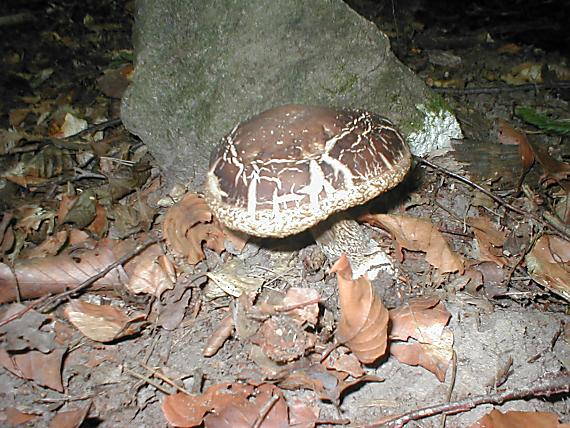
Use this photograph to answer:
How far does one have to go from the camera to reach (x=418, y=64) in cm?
563

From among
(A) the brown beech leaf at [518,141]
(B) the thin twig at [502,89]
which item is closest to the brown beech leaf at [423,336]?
(A) the brown beech leaf at [518,141]

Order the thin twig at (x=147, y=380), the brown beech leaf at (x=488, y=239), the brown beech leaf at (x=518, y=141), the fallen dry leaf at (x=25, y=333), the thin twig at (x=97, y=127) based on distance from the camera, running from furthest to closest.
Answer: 1. the thin twig at (x=97, y=127)
2. the brown beech leaf at (x=518, y=141)
3. the brown beech leaf at (x=488, y=239)
4. the fallen dry leaf at (x=25, y=333)
5. the thin twig at (x=147, y=380)

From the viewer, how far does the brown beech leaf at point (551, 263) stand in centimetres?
261

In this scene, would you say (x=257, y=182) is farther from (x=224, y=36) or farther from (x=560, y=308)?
(x=560, y=308)

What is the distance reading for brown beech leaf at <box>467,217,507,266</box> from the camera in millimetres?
2816

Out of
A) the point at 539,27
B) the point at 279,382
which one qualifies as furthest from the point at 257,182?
the point at 539,27

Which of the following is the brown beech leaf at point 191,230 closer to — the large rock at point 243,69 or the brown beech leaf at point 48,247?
the large rock at point 243,69

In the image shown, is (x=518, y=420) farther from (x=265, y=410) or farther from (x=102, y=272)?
(x=102, y=272)

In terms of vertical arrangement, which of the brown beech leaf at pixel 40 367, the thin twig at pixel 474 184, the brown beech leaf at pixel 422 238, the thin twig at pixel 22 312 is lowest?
the brown beech leaf at pixel 40 367

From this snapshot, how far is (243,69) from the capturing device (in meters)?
2.98

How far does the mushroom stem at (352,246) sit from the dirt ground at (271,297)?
0.33ft

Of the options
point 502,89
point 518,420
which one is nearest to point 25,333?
point 518,420

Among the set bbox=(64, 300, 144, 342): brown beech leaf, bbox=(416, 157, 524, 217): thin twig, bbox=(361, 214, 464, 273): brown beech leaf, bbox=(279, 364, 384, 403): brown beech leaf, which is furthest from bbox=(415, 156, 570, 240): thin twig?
bbox=(64, 300, 144, 342): brown beech leaf

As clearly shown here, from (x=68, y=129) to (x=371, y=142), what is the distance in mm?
3337
